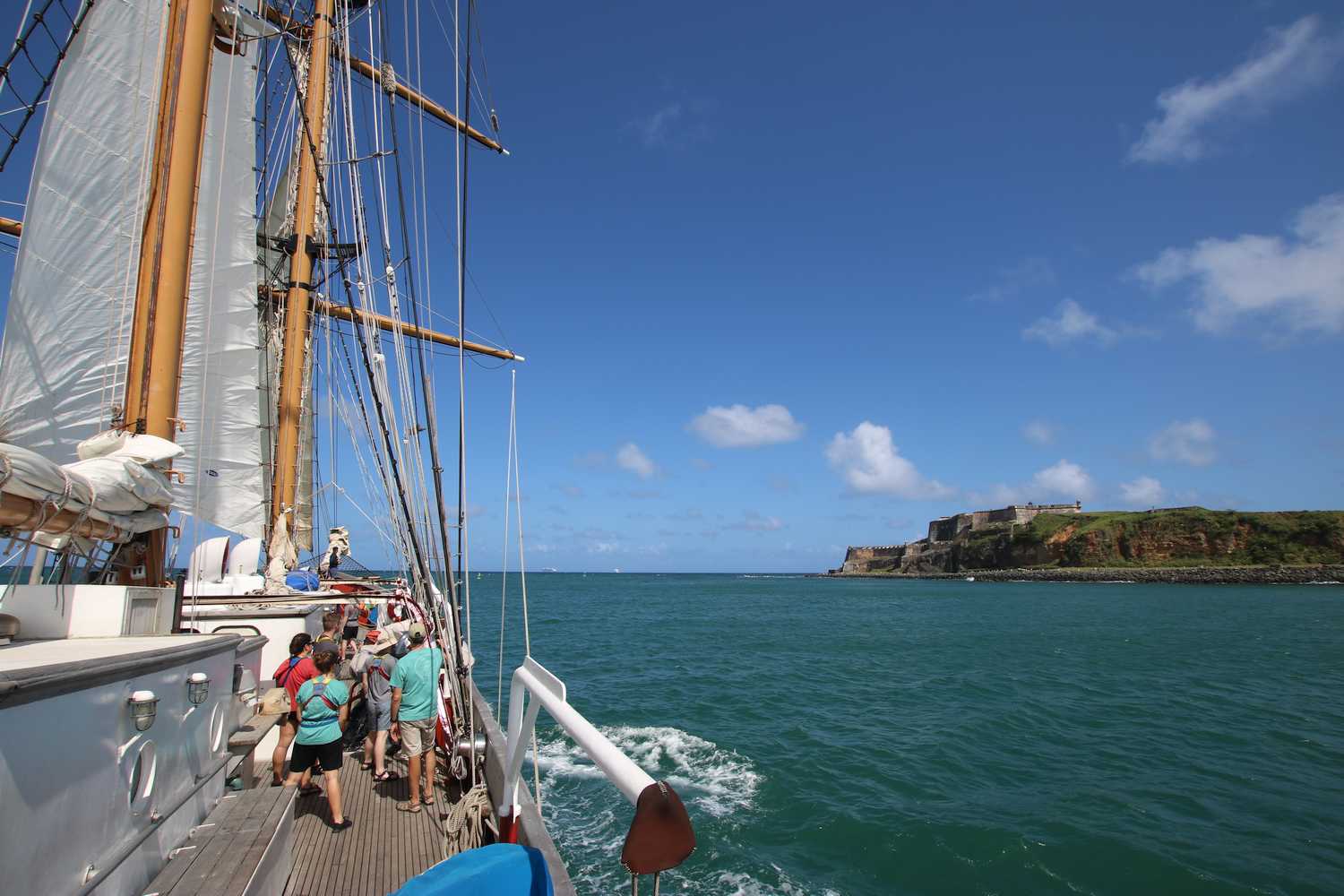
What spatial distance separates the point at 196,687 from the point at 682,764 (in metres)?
10.2

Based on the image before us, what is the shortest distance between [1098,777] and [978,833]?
3.98m

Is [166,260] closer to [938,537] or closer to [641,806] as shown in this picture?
[641,806]

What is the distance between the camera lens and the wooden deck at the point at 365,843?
5156 mm

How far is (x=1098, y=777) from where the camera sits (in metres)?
12.0

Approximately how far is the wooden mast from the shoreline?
106346mm

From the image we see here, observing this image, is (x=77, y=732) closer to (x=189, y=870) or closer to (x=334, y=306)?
(x=189, y=870)

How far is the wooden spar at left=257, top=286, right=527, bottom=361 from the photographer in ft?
27.8

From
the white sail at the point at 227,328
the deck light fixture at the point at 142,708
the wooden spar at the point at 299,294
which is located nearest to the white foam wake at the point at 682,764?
the white sail at the point at 227,328

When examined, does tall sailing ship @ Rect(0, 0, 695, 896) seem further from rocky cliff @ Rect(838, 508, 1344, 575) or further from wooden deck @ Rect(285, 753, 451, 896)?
rocky cliff @ Rect(838, 508, 1344, 575)

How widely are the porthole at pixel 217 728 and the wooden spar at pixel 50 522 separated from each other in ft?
5.30

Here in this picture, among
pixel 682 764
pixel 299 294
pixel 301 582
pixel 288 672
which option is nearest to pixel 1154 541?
pixel 682 764

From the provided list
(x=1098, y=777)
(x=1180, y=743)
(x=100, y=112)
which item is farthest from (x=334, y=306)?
(x=1180, y=743)

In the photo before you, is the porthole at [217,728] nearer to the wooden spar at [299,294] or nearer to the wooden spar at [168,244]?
the wooden spar at [168,244]

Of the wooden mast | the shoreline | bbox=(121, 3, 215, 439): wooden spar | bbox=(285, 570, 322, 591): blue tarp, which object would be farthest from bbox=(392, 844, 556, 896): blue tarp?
the shoreline
